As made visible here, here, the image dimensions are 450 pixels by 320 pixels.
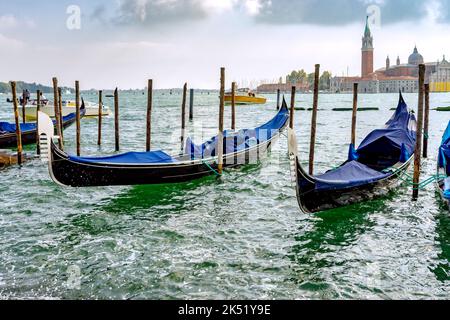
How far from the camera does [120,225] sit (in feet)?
21.5

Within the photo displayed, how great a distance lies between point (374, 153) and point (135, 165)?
4.39 metres

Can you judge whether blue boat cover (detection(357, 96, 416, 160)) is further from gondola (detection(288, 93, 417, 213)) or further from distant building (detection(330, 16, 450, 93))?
distant building (detection(330, 16, 450, 93))

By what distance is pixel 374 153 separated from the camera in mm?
9047

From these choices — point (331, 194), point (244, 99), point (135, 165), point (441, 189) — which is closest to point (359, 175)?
point (331, 194)

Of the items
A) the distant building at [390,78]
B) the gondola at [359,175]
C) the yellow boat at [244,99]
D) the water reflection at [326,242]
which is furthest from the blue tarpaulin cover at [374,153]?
the distant building at [390,78]

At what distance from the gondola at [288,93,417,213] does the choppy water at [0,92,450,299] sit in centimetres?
24

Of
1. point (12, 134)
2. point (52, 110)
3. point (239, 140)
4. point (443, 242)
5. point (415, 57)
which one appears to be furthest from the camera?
point (415, 57)

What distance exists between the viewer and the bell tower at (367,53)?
11275 centimetres

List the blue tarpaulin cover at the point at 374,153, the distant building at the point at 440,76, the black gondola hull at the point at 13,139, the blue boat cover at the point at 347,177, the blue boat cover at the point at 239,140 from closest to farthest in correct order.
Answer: the blue boat cover at the point at 347,177, the blue tarpaulin cover at the point at 374,153, the blue boat cover at the point at 239,140, the black gondola hull at the point at 13,139, the distant building at the point at 440,76

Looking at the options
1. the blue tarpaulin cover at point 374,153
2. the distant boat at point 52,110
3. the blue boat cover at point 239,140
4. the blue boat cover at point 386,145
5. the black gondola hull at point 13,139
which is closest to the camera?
the blue tarpaulin cover at point 374,153

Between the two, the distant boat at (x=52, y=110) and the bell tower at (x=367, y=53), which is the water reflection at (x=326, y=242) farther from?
the bell tower at (x=367, y=53)

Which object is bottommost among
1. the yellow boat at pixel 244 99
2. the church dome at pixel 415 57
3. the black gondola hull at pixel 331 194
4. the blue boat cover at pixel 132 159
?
the black gondola hull at pixel 331 194

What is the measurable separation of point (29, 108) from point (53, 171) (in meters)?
17.3

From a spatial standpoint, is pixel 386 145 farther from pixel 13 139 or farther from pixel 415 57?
pixel 415 57
